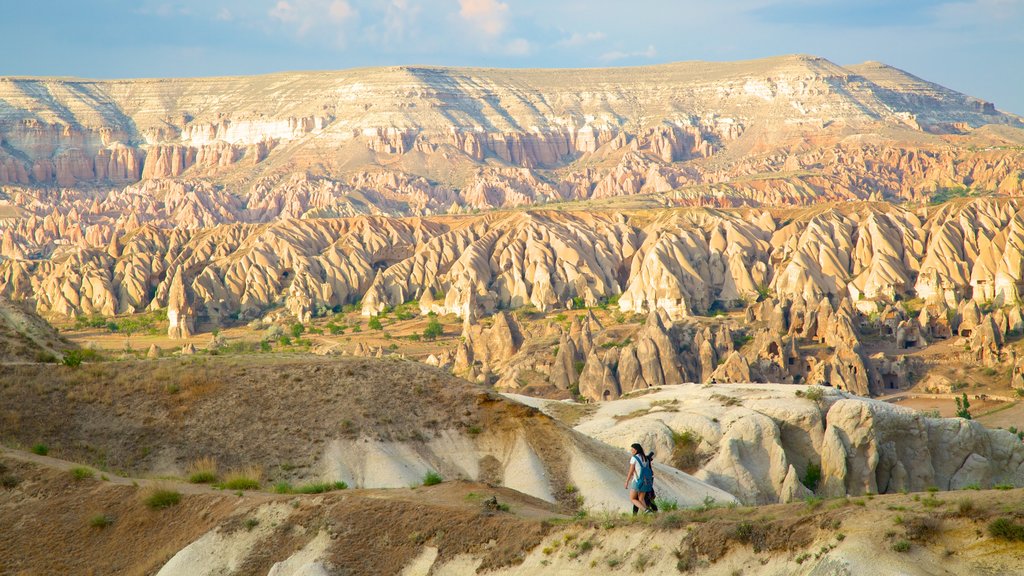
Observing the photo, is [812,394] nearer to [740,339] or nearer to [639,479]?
[639,479]

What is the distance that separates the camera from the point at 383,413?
25734 millimetres

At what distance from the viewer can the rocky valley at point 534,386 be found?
15922mm

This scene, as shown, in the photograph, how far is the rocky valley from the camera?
15.9 meters

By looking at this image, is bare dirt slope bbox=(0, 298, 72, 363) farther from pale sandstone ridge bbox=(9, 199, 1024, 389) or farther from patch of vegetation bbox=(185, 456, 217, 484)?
pale sandstone ridge bbox=(9, 199, 1024, 389)

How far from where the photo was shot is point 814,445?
3036cm

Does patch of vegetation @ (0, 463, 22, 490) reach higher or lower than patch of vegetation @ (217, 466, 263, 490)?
higher

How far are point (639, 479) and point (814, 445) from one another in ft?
45.5

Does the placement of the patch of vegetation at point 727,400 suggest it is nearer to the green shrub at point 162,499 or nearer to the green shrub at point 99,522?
the green shrub at point 162,499

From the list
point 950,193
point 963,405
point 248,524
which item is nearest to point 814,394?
point 248,524

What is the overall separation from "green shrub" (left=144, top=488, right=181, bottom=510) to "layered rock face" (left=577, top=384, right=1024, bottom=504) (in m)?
13.4

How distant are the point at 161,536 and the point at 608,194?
567 ft

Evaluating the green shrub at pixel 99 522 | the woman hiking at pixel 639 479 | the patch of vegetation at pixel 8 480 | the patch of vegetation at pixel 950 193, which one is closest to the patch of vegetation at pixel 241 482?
the green shrub at pixel 99 522

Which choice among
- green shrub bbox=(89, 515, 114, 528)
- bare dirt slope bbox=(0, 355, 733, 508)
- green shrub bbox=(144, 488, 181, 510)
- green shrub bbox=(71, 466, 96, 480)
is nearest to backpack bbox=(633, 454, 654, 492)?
bare dirt slope bbox=(0, 355, 733, 508)

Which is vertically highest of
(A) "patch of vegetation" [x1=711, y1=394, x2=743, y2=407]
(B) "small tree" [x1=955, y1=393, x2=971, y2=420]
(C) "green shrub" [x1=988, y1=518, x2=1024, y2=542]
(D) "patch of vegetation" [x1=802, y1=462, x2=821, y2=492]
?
(C) "green shrub" [x1=988, y1=518, x2=1024, y2=542]
